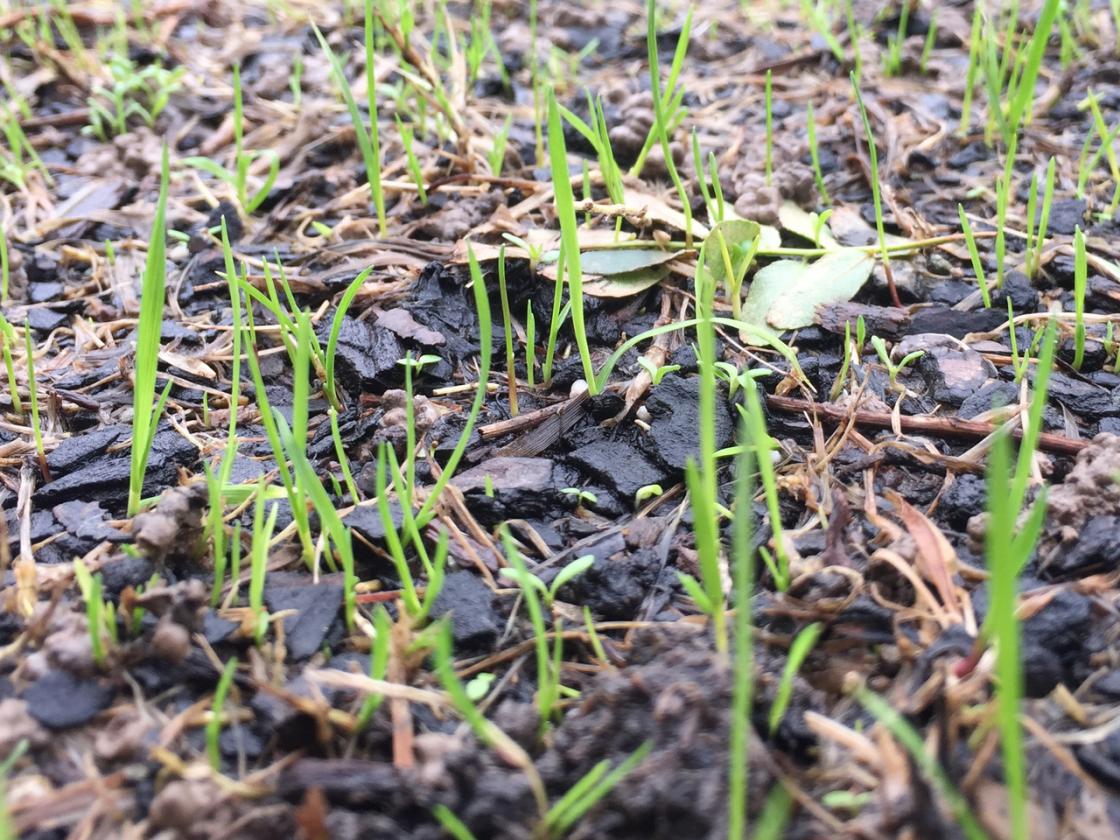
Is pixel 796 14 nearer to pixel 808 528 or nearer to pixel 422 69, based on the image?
pixel 422 69

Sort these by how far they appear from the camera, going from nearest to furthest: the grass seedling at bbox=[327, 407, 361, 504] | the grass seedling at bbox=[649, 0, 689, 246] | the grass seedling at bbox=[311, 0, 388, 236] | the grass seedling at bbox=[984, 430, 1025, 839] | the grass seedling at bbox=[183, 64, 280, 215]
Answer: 1. the grass seedling at bbox=[984, 430, 1025, 839]
2. the grass seedling at bbox=[327, 407, 361, 504]
3. the grass seedling at bbox=[649, 0, 689, 246]
4. the grass seedling at bbox=[311, 0, 388, 236]
5. the grass seedling at bbox=[183, 64, 280, 215]

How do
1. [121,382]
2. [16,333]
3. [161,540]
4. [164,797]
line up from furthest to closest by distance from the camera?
[16,333] → [121,382] → [161,540] → [164,797]

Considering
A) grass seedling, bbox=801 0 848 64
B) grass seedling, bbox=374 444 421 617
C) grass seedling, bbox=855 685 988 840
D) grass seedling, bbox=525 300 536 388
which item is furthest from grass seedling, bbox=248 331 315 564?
grass seedling, bbox=801 0 848 64

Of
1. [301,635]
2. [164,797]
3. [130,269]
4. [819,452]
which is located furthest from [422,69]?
[164,797]

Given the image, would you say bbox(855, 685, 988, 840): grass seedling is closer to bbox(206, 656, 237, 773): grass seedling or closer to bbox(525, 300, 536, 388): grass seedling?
bbox(206, 656, 237, 773): grass seedling

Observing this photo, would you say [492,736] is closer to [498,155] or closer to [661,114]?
[661,114]

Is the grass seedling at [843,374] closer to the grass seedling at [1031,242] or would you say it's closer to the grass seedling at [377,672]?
the grass seedling at [1031,242]
